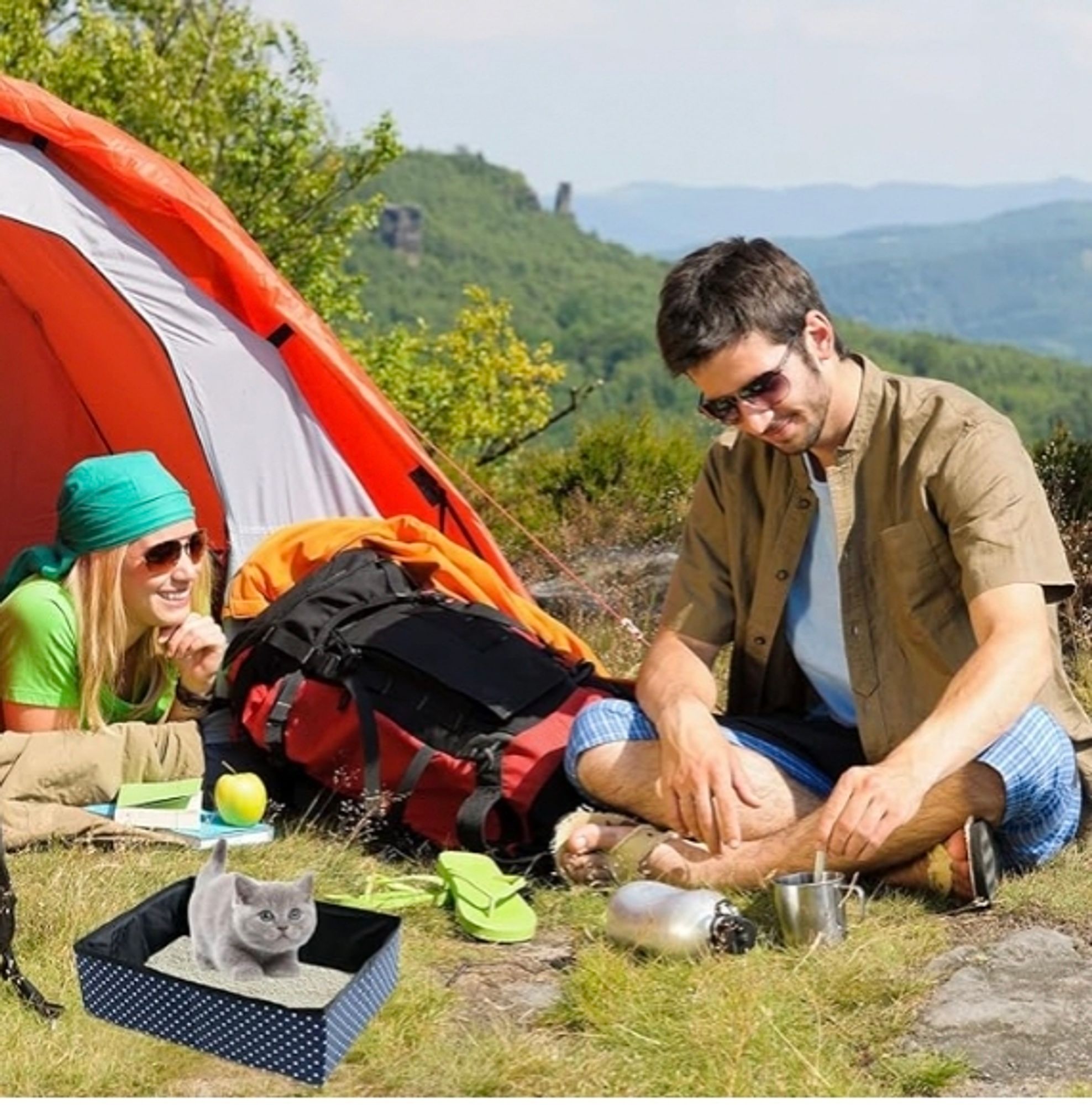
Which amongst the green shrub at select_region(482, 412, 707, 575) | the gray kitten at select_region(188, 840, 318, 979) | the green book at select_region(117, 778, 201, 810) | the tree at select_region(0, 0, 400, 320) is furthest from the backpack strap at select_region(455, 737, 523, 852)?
the tree at select_region(0, 0, 400, 320)

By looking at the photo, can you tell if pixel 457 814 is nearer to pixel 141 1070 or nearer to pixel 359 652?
pixel 359 652

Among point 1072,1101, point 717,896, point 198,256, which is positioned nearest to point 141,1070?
point 717,896

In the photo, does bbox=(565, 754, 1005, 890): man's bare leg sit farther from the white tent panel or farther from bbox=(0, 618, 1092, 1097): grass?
the white tent panel

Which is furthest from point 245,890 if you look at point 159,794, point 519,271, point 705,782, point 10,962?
point 519,271

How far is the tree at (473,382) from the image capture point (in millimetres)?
14258

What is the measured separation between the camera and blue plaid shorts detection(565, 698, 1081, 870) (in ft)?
9.72

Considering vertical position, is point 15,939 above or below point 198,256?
below

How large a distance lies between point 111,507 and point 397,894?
1036 millimetres

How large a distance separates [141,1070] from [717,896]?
3.04 feet

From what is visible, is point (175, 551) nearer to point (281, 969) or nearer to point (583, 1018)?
point (281, 969)

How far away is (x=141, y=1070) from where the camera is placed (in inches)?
94.2

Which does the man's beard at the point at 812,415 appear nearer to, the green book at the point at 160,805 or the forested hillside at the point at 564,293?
the green book at the point at 160,805

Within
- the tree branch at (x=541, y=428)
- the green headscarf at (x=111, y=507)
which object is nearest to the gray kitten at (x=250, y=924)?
the green headscarf at (x=111, y=507)

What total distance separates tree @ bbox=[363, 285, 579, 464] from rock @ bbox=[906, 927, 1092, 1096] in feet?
36.5
